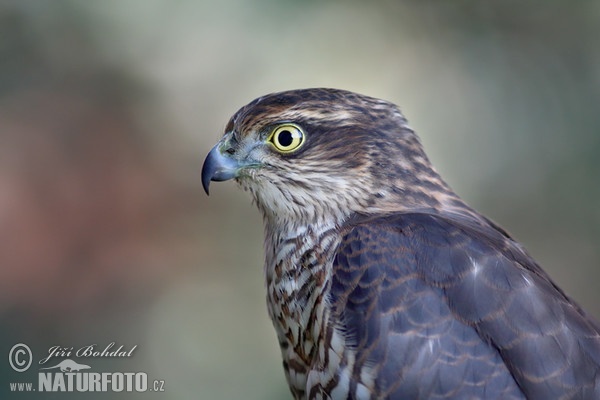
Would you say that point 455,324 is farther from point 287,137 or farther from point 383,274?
point 287,137

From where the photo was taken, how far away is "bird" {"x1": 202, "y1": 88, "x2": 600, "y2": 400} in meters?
3.43

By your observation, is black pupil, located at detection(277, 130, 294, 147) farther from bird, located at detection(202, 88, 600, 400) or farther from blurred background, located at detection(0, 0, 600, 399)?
blurred background, located at detection(0, 0, 600, 399)

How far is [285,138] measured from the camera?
13.8 ft

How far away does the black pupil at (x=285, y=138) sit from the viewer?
4188 millimetres

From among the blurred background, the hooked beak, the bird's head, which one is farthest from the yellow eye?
the blurred background

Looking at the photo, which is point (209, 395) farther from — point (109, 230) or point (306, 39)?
point (306, 39)

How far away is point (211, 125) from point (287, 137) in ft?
16.0

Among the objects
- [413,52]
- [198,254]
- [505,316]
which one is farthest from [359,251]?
[413,52]

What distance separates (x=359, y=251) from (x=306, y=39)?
5403mm

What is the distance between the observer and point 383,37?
358 inches

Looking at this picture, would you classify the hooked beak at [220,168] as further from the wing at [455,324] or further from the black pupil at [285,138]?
the wing at [455,324]

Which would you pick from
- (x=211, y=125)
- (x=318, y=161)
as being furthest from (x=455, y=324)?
(x=211, y=125)

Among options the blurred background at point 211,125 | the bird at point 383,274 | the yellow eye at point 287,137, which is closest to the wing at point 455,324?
the bird at point 383,274

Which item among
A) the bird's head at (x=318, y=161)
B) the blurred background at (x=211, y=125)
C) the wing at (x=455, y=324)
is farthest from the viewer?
the blurred background at (x=211, y=125)
